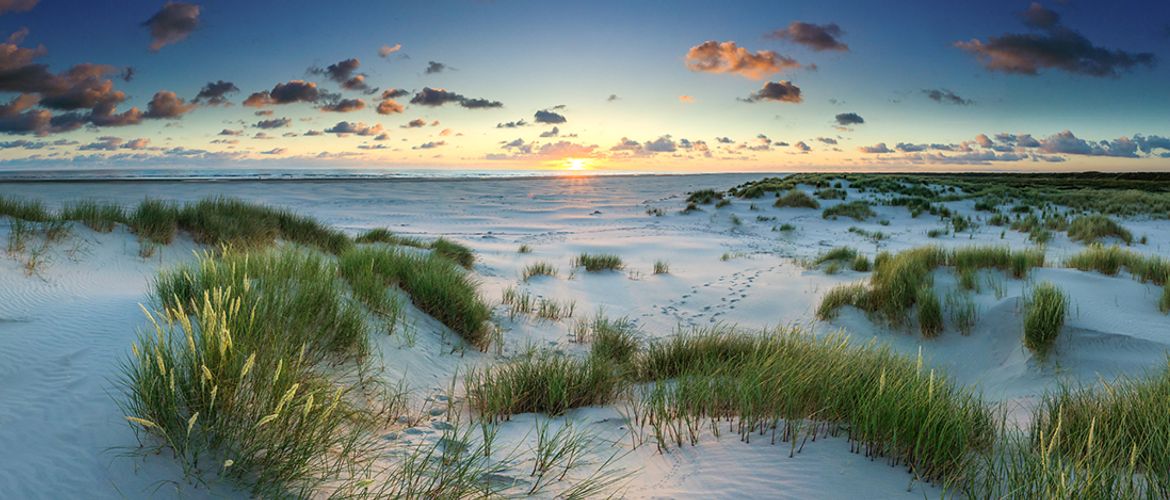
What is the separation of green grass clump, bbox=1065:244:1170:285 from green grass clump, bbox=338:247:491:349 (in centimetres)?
803

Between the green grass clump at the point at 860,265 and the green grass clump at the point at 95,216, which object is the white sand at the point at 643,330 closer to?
the green grass clump at the point at 95,216

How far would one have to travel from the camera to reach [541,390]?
11.7 feet

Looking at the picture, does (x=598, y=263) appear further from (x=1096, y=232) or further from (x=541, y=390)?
(x=1096, y=232)

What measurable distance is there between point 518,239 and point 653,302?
858 centimetres

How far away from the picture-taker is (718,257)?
1261 centimetres

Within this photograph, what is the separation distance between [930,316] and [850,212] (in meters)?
16.5

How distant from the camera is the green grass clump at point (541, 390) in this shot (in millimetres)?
3344

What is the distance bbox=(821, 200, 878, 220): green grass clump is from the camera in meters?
20.8

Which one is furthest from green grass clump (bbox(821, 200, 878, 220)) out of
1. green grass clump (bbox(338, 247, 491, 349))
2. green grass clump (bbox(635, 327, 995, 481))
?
green grass clump (bbox(635, 327, 995, 481))

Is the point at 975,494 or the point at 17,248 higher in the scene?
the point at 17,248

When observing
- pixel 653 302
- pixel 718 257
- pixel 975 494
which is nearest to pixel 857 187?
pixel 718 257

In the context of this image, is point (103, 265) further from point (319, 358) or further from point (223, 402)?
point (223, 402)

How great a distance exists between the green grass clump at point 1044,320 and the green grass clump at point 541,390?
4.08 metres

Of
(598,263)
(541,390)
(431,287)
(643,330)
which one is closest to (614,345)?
(643,330)
